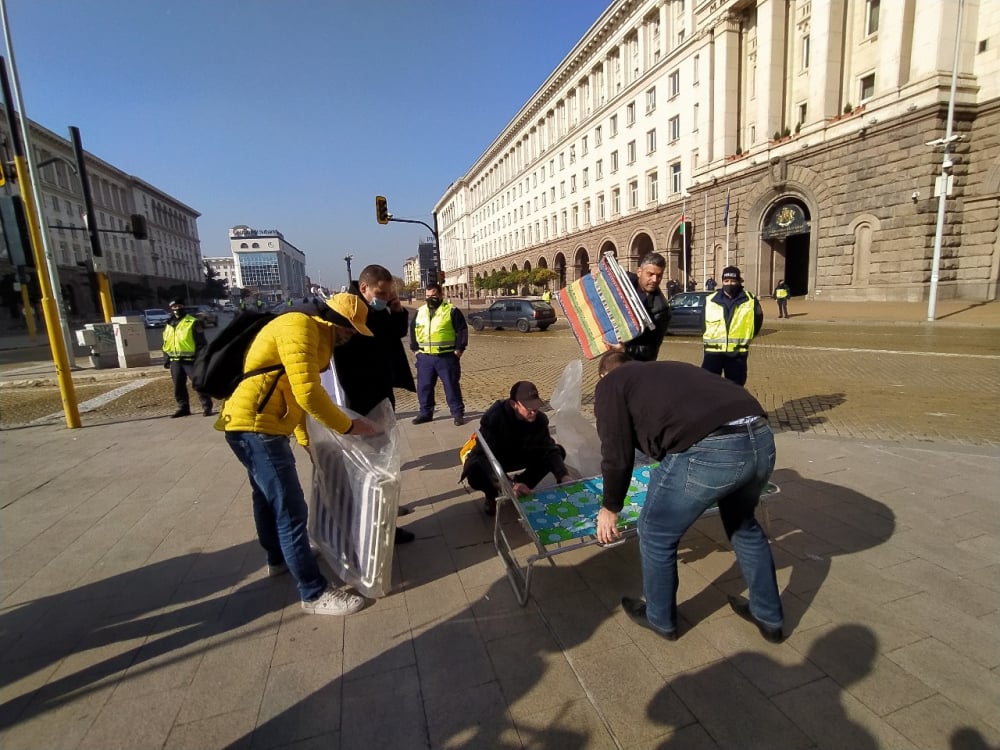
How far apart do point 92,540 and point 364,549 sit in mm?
2382

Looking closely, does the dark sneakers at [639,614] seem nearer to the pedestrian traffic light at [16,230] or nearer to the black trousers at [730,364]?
the black trousers at [730,364]

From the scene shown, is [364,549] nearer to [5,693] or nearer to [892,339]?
[5,693]

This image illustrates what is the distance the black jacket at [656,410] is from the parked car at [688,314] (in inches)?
582

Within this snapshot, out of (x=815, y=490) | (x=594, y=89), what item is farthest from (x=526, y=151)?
(x=815, y=490)

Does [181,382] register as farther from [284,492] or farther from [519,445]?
[519,445]

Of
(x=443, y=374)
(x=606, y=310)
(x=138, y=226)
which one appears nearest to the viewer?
(x=606, y=310)

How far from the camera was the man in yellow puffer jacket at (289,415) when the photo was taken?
2404 millimetres

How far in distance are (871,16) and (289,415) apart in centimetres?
3148

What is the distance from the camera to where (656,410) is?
2.09m

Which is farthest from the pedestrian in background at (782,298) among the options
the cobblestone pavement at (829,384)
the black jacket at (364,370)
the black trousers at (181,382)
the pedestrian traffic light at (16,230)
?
the pedestrian traffic light at (16,230)

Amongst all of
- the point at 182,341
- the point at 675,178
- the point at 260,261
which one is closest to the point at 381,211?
the point at 182,341

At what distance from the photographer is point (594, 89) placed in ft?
143

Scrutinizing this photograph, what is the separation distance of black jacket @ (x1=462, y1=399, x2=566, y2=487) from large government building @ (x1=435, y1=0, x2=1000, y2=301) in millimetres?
21430

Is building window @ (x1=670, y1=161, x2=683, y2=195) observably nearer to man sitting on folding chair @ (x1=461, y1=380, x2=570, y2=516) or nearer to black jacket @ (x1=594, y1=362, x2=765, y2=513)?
man sitting on folding chair @ (x1=461, y1=380, x2=570, y2=516)
